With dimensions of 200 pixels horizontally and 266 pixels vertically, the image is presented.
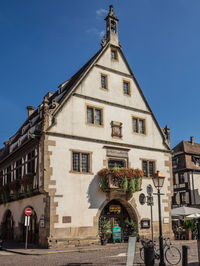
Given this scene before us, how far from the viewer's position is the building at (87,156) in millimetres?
21922

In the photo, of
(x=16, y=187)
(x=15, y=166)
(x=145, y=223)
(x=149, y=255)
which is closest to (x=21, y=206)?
(x=16, y=187)

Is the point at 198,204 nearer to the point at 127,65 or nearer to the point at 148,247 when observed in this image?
the point at 127,65

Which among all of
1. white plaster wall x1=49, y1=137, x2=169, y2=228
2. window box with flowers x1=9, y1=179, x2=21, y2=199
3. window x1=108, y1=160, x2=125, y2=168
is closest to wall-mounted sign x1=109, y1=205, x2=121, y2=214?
white plaster wall x1=49, y1=137, x2=169, y2=228

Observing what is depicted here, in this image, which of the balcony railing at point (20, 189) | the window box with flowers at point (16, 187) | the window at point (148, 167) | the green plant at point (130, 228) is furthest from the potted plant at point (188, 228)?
the window box with flowers at point (16, 187)

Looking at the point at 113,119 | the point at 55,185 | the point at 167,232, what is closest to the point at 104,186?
the point at 55,185

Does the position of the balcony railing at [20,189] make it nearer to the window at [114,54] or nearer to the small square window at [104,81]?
the small square window at [104,81]

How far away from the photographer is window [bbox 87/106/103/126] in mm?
24855

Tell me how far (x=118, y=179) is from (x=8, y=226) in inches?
498

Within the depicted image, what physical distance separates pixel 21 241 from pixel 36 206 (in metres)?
4.84

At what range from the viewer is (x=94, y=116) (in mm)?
24891

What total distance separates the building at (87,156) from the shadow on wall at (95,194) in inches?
2.7

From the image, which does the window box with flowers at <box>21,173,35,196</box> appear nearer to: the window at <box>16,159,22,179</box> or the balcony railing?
the balcony railing

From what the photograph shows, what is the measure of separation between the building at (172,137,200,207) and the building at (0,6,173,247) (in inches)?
703

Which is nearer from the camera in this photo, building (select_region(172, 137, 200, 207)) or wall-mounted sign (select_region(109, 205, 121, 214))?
wall-mounted sign (select_region(109, 205, 121, 214))
